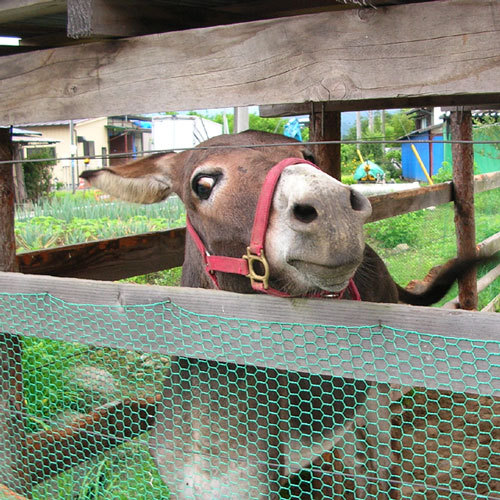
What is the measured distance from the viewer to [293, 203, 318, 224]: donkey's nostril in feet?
5.81

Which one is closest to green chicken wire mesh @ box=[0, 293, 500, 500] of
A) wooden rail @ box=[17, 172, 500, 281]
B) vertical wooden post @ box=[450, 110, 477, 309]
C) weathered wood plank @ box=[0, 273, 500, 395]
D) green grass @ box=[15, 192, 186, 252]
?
weathered wood plank @ box=[0, 273, 500, 395]

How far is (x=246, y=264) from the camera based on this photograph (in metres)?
2.14

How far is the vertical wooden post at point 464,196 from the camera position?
6168mm

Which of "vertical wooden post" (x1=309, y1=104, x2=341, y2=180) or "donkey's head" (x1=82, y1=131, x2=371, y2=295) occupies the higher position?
"vertical wooden post" (x1=309, y1=104, x2=341, y2=180)

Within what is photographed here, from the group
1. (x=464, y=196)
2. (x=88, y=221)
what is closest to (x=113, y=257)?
(x=464, y=196)

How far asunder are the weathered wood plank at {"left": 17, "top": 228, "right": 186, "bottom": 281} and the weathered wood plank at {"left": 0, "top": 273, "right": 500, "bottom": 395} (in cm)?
130

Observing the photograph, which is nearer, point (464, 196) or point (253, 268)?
point (253, 268)

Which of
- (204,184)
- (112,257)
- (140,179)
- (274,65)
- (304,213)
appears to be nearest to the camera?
(304,213)

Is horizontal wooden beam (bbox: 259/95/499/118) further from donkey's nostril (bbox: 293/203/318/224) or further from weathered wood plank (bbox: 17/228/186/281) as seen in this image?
donkey's nostril (bbox: 293/203/318/224)

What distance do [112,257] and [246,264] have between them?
7.44ft

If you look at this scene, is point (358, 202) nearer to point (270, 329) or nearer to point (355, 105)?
point (270, 329)

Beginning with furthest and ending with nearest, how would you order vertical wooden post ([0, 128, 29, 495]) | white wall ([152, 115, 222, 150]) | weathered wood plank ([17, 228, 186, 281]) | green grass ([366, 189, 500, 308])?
white wall ([152, 115, 222, 150]) → green grass ([366, 189, 500, 308]) → weathered wood plank ([17, 228, 186, 281]) → vertical wooden post ([0, 128, 29, 495])

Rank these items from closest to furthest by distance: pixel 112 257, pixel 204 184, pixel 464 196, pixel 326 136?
pixel 204 184
pixel 112 257
pixel 326 136
pixel 464 196

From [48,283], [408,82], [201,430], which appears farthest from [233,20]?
[201,430]
